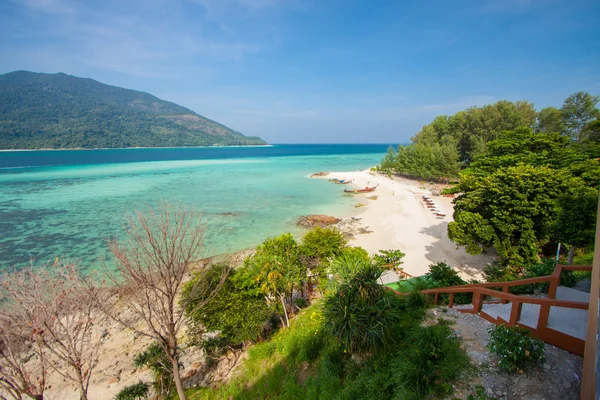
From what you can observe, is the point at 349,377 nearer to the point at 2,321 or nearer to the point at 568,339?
the point at 568,339

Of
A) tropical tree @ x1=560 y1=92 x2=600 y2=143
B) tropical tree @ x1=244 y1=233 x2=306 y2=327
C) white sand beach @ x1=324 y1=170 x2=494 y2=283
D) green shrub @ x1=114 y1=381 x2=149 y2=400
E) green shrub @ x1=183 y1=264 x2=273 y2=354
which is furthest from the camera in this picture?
tropical tree @ x1=560 y1=92 x2=600 y2=143

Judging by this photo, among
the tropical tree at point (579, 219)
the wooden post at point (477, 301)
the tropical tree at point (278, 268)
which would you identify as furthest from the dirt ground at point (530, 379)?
the tropical tree at point (579, 219)

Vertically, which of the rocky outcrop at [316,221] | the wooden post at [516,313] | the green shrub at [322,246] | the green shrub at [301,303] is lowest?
the green shrub at [301,303]

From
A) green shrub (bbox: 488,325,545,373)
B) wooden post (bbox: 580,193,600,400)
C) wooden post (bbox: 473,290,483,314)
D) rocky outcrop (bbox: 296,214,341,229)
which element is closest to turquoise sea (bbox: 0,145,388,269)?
rocky outcrop (bbox: 296,214,341,229)

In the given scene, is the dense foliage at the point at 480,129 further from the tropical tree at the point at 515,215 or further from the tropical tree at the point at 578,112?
the tropical tree at the point at 515,215

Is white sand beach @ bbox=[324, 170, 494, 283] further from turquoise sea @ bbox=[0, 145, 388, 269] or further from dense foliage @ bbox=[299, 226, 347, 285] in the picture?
turquoise sea @ bbox=[0, 145, 388, 269]

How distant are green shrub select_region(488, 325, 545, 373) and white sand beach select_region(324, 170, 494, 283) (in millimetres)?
9063

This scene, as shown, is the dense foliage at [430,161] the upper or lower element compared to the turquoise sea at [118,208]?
upper

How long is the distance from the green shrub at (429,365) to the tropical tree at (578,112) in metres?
51.2

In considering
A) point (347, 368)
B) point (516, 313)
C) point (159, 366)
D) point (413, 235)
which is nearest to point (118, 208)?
point (159, 366)

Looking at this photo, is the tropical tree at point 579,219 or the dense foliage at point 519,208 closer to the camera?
the tropical tree at point 579,219

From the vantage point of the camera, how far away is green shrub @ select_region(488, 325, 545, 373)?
16.0 ft

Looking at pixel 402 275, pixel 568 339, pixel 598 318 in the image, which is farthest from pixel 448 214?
pixel 598 318

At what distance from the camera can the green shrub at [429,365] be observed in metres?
5.16
